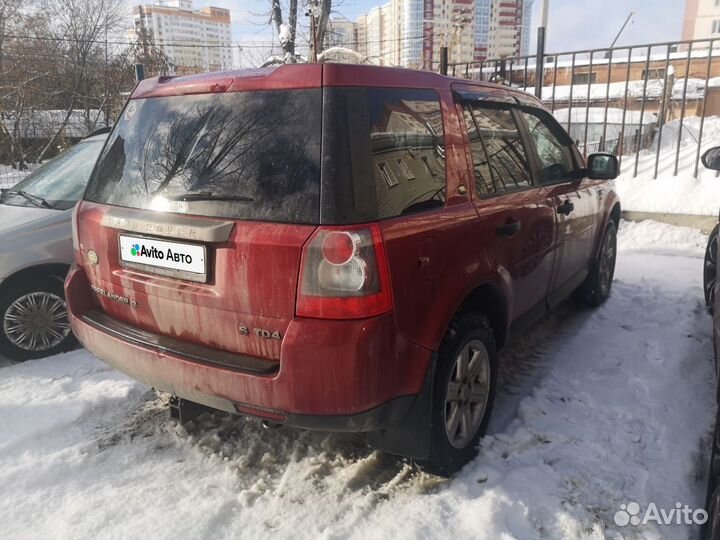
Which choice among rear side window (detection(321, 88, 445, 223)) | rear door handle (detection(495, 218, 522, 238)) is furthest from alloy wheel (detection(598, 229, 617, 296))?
rear side window (detection(321, 88, 445, 223))

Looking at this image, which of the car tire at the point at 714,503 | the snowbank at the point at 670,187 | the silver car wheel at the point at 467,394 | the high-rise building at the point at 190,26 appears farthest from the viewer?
the high-rise building at the point at 190,26

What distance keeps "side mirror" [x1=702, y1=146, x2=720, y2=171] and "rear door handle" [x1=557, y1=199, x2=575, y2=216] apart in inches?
46.2

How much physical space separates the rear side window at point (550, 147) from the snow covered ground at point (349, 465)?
1318 millimetres

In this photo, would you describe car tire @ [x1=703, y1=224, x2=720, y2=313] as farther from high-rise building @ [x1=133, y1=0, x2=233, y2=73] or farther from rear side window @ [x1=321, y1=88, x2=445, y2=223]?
high-rise building @ [x1=133, y1=0, x2=233, y2=73]

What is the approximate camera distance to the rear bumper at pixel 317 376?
197 cm

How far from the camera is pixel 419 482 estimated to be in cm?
254

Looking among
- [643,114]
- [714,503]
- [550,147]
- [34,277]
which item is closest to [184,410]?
[34,277]

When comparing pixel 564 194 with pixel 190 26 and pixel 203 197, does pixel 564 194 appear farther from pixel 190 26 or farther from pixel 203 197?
pixel 190 26

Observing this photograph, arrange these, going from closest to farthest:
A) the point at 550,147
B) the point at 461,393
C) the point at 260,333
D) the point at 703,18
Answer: the point at 260,333, the point at 461,393, the point at 550,147, the point at 703,18

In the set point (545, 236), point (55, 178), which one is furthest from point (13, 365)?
point (545, 236)

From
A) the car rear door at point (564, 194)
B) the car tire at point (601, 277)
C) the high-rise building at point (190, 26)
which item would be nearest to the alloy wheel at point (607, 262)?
the car tire at point (601, 277)

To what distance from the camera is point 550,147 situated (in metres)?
3.77

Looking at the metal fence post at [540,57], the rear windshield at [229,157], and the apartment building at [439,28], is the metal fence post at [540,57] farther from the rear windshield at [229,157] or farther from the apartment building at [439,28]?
the apartment building at [439,28]

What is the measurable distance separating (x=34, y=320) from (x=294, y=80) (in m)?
2.98
